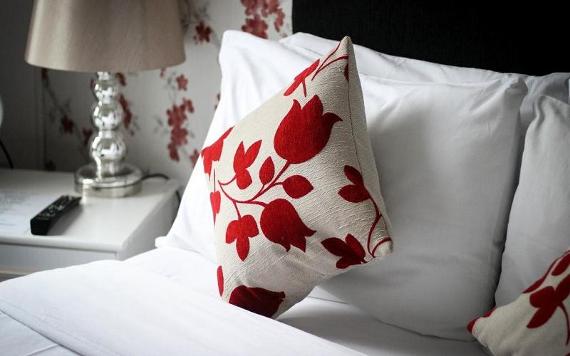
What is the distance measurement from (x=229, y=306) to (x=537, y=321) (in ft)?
1.56

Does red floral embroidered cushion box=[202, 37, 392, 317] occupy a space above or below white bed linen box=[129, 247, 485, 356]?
above

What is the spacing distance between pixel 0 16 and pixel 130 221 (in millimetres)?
802

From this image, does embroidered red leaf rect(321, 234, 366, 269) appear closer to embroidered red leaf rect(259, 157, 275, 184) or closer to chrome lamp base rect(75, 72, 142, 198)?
embroidered red leaf rect(259, 157, 275, 184)

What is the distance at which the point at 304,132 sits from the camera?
1.10 meters

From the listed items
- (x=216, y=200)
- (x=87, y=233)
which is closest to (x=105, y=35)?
(x=87, y=233)

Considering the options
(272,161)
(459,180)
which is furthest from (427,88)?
(272,161)

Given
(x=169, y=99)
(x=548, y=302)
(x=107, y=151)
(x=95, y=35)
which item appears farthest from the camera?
(x=169, y=99)

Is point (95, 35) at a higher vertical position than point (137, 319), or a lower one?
higher

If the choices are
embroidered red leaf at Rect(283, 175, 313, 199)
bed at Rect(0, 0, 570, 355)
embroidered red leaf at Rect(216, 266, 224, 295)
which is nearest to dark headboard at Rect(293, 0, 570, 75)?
bed at Rect(0, 0, 570, 355)

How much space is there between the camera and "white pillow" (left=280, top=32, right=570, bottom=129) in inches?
50.8

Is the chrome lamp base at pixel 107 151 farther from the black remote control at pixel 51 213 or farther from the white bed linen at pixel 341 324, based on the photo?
the white bed linen at pixel 341 324

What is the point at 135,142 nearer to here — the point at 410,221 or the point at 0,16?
the point at 0,16

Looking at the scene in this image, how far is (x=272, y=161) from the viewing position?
3.70ft

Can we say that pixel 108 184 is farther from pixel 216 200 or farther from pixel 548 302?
pixel 548 302
